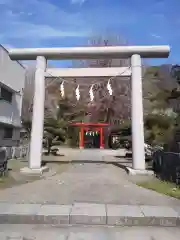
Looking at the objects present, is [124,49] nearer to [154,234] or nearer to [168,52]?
[168,52]

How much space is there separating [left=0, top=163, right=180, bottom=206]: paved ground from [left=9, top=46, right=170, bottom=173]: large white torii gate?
1.76 meters

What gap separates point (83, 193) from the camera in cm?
753

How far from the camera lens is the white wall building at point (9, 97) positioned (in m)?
17.1

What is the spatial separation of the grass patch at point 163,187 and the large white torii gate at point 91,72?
68.9 inches

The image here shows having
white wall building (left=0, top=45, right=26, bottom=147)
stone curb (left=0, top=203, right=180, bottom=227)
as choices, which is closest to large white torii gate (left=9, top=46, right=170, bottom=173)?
stone curb (left=0, top=203, right=180, bottom=227)

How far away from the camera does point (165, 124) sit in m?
27.2

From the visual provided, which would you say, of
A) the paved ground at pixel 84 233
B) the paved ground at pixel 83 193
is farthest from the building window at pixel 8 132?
the paved ground at pixel 84 233

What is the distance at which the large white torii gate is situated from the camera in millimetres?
11156

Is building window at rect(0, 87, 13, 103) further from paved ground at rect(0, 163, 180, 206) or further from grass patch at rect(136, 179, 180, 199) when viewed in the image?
grass patch at rect(136, 179, 180, 199)

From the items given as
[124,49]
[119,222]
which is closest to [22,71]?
[124,49]

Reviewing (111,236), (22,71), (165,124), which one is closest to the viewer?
(111,236)

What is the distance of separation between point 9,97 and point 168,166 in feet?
42.3

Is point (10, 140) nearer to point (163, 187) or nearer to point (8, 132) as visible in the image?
point (8, 132)

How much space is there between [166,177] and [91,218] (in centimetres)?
561
